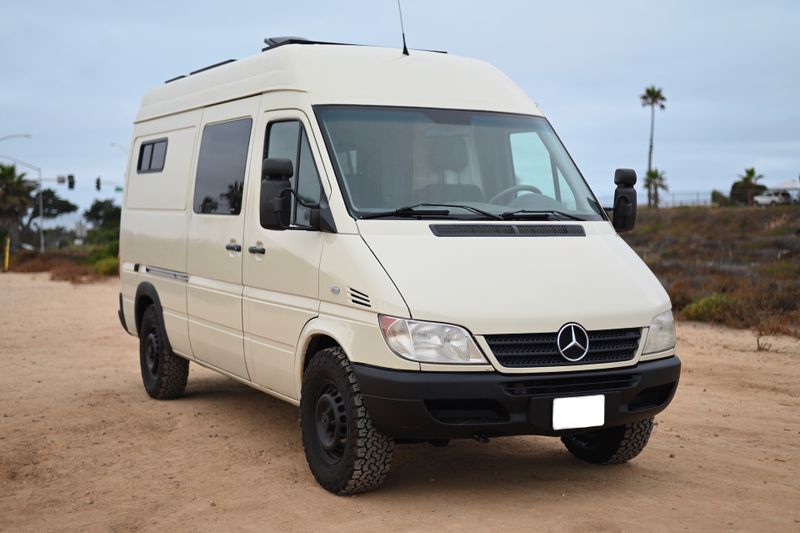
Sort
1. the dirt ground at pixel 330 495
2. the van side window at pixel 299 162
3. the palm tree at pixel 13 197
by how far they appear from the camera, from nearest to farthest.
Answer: the dirt ground at pixel 330 495, the van side window at pixel 299 162, the palm tree at pixel 13 197

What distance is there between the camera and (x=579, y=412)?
6.01 metres

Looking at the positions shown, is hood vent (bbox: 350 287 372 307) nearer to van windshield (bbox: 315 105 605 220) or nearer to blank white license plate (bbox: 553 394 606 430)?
van windshield (bbox: 315 105 605 220)

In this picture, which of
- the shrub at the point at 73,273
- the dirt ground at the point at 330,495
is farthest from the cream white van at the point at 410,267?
the shrub at the point at 73,273

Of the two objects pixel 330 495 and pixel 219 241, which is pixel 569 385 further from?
pixel 219 241

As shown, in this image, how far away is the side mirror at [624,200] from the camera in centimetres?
743

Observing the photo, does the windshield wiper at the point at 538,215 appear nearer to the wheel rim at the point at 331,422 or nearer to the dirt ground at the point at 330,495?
the wheel rim at the point at 331,422

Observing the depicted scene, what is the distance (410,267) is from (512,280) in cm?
61

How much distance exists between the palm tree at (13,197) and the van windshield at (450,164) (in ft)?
234

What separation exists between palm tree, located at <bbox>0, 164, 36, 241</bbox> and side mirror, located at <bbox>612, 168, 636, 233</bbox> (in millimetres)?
71564

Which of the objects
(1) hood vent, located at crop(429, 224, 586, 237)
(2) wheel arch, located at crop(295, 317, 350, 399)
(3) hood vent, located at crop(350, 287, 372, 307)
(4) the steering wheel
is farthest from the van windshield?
(2) wheel arch, located at crop(295, 317, 350, 399)

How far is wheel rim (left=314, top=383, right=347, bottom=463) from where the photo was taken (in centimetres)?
630

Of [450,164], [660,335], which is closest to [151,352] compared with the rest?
[450,164]

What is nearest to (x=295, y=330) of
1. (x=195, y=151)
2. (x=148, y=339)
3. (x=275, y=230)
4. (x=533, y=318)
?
(x=275, y=230)

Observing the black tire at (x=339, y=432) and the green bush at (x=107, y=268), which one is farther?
the green bush at (x=107, y=268)
